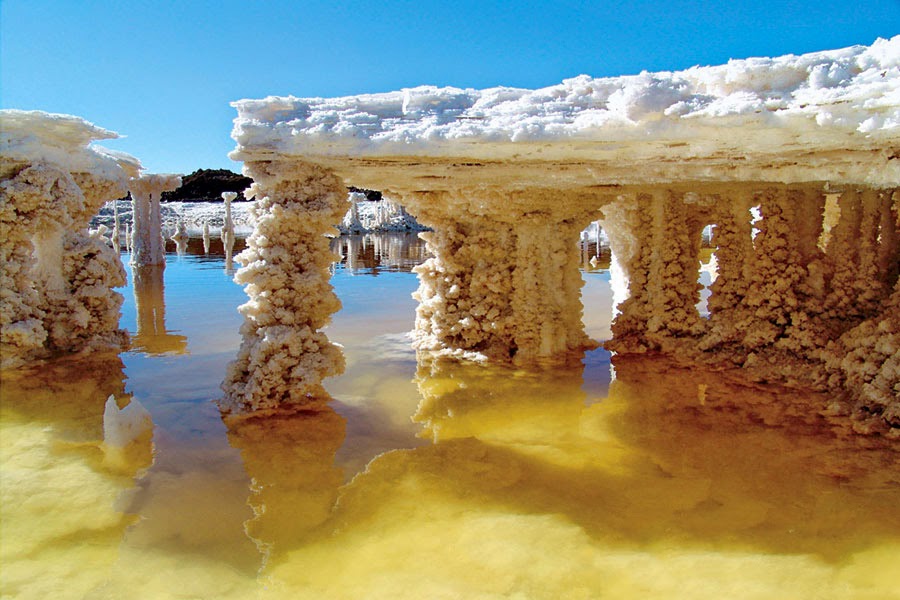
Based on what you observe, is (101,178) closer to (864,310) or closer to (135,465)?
(135,465)

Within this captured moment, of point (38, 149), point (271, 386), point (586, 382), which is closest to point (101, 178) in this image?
point (38, 149)

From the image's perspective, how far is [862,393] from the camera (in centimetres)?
527

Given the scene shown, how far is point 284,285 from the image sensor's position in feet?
18.0

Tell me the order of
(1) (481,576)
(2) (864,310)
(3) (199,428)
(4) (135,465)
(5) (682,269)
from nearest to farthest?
(1) (481,576) < (4) (135,465) < (3) (199,428) < (2) (864,310) < (5) (682,269)

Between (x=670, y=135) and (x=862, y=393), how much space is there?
3.15 m

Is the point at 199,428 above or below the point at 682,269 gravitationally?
below

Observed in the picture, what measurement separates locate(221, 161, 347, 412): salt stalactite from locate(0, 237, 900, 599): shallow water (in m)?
0.33

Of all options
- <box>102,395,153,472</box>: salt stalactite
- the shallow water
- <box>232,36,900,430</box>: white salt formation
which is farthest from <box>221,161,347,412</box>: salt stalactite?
<box>102,395,153,472</box>: salt stalactite

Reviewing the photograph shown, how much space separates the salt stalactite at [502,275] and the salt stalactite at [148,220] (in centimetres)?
1233

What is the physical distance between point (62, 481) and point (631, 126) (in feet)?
15.5

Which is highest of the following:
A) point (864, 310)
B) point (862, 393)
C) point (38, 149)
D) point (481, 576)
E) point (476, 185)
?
point (38, 149)

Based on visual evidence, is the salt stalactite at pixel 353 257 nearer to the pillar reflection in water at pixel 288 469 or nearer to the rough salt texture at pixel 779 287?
the rough salt texture at pixel 779 287

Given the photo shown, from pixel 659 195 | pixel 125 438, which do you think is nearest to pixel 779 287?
pixel 659 195

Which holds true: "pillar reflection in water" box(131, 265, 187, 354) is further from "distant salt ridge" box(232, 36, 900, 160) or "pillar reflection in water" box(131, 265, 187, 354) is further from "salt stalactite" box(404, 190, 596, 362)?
"distant salt ridge" box(232, 36, 900, 160)
